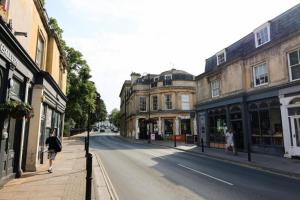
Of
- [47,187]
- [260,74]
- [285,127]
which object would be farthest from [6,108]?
[260,74]

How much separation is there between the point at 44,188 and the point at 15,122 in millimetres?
3414

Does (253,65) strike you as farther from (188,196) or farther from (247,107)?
(188,196)

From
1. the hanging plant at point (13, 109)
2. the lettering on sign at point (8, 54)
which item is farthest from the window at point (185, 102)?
the hanging plant at point (13, 109)

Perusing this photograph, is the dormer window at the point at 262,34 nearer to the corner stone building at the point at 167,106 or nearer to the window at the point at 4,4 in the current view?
the window at the point at 4,4

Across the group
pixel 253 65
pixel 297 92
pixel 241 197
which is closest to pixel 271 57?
pixel 253 65

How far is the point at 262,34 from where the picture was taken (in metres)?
19.1

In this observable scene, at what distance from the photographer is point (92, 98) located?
4134cm

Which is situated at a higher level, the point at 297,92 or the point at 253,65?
the point at 253,65

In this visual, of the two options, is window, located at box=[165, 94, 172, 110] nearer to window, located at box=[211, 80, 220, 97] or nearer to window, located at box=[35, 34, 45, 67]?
window, located at box=[211, 80, 220, 97]

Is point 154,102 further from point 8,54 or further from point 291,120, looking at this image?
point 8,54

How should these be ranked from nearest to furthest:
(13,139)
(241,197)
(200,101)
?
(241,197) < (13,139) < (200,101)

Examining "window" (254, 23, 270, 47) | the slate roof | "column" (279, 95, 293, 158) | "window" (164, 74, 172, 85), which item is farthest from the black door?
"window" (164, 74, 172, 85)

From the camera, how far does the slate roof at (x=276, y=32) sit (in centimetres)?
1633

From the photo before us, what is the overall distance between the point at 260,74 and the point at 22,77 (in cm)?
1625
